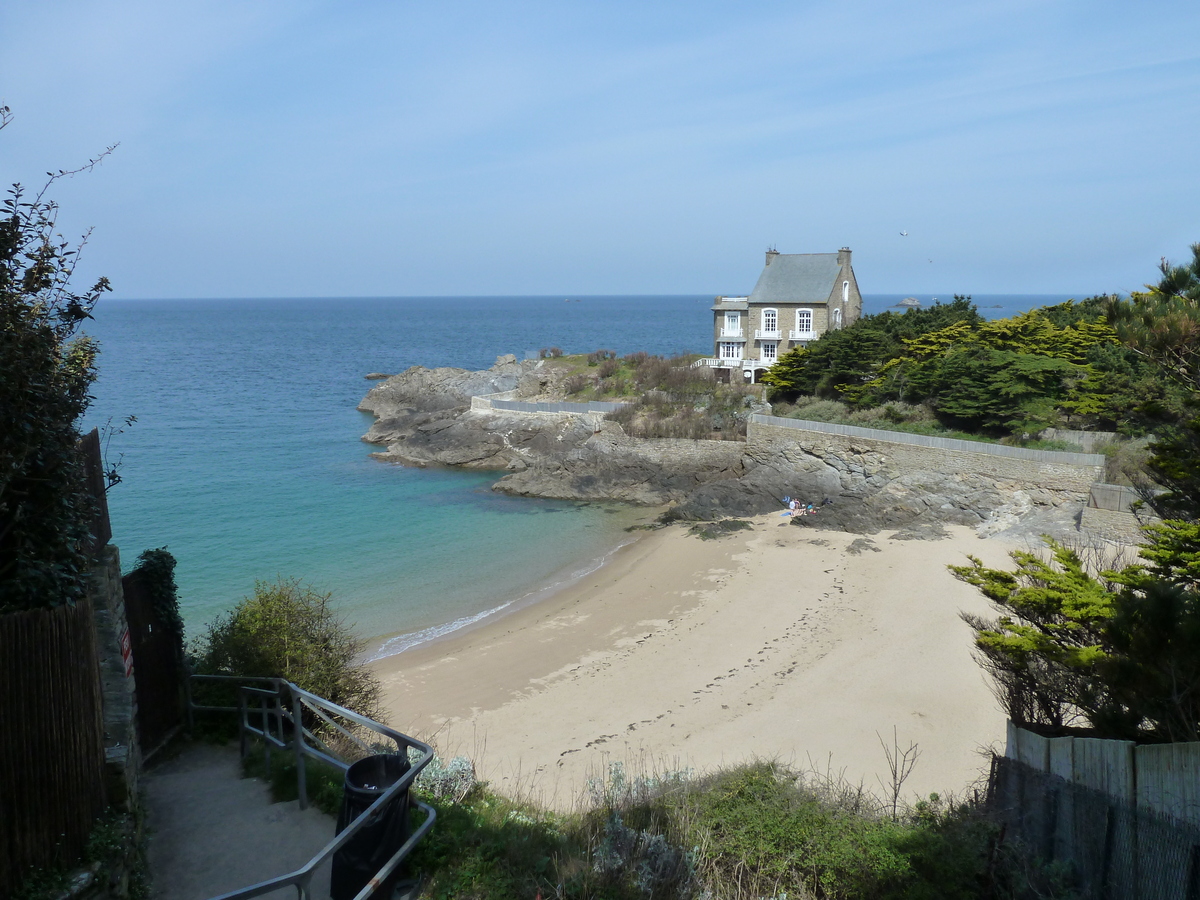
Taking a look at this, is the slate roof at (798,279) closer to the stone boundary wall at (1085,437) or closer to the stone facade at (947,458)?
the stone facade at (947,458)

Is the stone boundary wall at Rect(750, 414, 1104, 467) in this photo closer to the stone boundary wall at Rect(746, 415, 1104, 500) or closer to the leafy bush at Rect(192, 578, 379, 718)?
the stone boundary wall at Rect(746, 415, 1104, 500)

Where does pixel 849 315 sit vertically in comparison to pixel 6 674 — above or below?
above

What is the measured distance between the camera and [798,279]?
4231 centimetres

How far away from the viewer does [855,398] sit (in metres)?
31.6

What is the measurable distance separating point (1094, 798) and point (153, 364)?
89.9 m

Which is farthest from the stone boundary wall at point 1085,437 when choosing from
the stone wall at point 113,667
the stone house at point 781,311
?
the stone wall at point 113,667

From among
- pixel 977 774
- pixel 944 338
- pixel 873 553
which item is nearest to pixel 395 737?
pixel 977 774

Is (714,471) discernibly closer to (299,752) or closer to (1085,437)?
(1085,437)

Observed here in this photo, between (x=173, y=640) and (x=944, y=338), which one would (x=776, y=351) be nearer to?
(x=944, y=338)

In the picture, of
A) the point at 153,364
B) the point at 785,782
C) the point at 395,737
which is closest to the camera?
the point at 395,737

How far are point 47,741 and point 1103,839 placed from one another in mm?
7504

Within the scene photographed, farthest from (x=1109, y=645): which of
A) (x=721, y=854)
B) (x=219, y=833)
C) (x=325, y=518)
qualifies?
(x=325, y=518)

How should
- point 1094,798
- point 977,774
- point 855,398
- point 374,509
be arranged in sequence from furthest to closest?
point 855,398
point 374,509
point 977,774
point 1094,798

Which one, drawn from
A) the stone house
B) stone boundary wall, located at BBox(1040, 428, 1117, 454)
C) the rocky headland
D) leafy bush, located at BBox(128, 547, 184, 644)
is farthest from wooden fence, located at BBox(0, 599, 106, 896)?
the stone house
